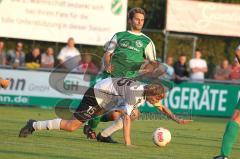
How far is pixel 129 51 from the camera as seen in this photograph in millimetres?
13617

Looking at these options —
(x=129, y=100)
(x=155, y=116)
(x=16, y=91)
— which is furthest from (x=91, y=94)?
(x=16, y=91)

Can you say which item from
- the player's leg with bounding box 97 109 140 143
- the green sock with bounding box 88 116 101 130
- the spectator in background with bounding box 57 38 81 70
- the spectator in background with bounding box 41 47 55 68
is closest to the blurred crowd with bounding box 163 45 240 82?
the spectator in background with bounding box 57 38 81 70

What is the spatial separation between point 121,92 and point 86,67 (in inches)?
414

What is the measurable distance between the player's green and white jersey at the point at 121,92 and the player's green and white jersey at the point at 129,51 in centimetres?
28

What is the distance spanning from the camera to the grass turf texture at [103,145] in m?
11.7

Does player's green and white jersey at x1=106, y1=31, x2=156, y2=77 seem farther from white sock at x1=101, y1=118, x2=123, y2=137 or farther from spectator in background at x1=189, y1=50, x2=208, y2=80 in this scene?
spectator in background at x1=189, y1=50, x2=208, y2=80

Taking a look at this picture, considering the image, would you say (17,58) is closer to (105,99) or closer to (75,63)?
(75,63)

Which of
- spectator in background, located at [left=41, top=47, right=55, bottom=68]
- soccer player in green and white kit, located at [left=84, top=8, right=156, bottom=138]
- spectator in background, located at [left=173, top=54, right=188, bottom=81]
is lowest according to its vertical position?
spectator in background, located at [left=173, top=54, right=188, bottom=81]

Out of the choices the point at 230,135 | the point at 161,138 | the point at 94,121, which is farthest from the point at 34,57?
the point at 230,135

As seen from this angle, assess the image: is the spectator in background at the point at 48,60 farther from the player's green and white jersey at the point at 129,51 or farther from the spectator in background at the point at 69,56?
the player's green and white jersey at the point at 129,51

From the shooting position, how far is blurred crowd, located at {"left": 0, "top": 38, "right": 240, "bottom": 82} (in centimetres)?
2444

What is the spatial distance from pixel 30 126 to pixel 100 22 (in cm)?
1476

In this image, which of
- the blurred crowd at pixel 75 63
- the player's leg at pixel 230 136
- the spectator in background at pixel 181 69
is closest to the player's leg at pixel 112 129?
the player's leg at pixel 230 136

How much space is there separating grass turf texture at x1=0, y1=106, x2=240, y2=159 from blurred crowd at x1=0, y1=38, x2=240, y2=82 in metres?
5.62
